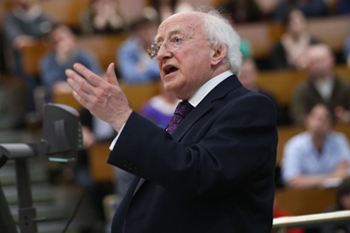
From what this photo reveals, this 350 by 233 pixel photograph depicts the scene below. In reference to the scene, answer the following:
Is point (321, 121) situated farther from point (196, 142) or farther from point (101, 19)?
point (196, 142)

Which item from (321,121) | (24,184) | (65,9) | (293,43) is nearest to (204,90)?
(24,184)

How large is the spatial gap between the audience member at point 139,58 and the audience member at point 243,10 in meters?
1.39

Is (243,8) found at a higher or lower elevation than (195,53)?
lower

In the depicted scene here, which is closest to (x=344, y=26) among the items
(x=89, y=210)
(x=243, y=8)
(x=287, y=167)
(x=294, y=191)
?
(x=243, y=8)

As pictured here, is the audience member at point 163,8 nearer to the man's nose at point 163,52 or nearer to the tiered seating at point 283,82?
the tiered seating at point 283,82

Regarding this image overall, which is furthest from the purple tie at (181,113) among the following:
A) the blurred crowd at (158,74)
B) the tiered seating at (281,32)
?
the tiered seating at (281,32)

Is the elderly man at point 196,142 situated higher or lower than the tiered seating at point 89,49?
higher

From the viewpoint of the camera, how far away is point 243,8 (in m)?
6.86

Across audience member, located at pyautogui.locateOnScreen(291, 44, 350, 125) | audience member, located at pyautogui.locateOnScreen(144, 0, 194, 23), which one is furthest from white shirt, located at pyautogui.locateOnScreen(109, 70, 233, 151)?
audience member, located at pyautogui.locateOnScreen(144, 0, 194, 23)

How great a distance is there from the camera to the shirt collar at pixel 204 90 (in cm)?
175

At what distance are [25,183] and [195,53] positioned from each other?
2.41 feet

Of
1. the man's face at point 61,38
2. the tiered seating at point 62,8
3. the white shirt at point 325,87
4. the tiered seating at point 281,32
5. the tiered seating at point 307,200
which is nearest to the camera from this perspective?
the tiered seating at point 307,200

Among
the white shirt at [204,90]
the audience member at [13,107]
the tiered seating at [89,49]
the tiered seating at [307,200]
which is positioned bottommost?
the tiered seating at [307,200]

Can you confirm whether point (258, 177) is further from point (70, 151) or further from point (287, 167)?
point (287, 167)
